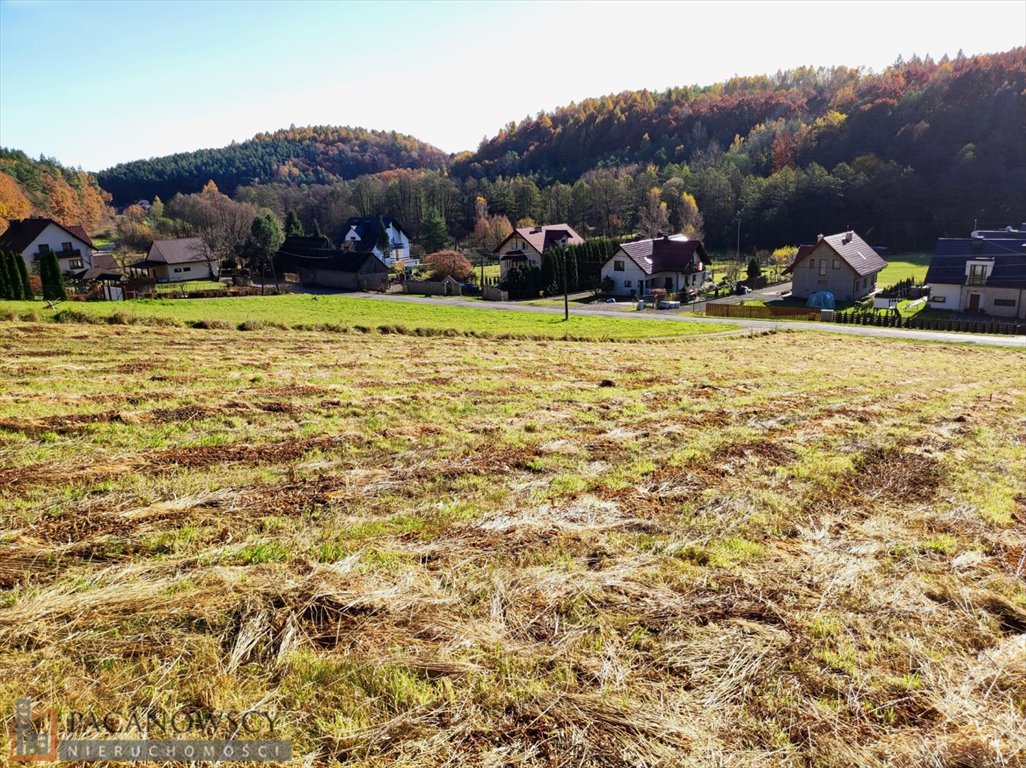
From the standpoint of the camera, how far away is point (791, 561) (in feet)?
22.3

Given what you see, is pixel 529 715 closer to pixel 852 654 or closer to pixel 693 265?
pixel 852 654

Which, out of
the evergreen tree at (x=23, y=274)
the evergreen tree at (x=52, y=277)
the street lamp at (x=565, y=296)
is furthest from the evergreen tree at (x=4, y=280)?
the street lamp at (x=565, y=296)

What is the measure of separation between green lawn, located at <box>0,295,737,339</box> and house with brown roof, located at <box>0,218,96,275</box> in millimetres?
25473

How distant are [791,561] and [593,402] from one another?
847 centimetres

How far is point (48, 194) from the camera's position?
112750 millimetres

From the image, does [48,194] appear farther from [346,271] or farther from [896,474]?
[896,474]

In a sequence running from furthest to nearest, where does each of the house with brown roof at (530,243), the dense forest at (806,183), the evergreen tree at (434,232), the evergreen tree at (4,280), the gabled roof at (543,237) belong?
the evergreen tree at (434,232) < the dense forest at (806,183) < the gabled roof at (543,237) < the house with brown roof at (530,243) < the evergreen tree at (4,280)

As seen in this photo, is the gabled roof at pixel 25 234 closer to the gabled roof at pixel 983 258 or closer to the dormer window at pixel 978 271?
the gabled roof at pixel 983 258

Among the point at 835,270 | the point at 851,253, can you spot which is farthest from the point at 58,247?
the point at 851,253

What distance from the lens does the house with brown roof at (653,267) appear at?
59375mm

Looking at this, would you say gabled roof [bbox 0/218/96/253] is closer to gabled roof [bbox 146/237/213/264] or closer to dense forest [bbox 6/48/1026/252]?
gabled roof [bbox 146/237/213/264]

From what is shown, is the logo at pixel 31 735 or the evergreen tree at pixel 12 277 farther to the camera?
the evergreen tree at pixel 12 277

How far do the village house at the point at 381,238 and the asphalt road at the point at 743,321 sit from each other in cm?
2376

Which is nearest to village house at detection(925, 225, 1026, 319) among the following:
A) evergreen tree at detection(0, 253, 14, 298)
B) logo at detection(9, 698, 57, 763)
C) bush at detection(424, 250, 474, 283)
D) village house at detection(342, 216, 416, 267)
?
bush at detection(424, 250, 474, 283)
